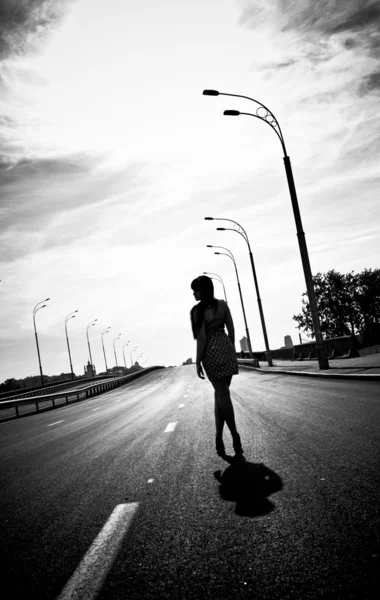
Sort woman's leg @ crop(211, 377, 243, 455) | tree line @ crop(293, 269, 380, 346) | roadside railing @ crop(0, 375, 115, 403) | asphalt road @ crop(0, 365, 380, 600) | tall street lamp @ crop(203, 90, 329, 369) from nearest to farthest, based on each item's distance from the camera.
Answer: asphalt road @ crop(0, 365, 380, 600) → woman's leg @ crop(211, 377, 243, 455) → tall street lamp @ crop(203, 90, 329, 369) → roadside railing @ crop(0, 375, 115, 403) → tree line @ crop(293, 269, 380, 346)

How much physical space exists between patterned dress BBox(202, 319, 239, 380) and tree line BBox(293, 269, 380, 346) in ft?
284

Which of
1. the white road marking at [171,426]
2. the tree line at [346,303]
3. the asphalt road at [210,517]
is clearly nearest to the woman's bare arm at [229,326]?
the asphalt road at [210,517]

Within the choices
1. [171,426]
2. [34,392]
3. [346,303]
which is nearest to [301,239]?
[171,426]

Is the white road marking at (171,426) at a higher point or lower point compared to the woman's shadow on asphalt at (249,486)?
lower

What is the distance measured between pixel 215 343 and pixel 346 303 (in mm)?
90729

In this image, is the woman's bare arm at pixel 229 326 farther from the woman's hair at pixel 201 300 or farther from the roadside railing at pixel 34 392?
the roadside railing at pixel 34 392

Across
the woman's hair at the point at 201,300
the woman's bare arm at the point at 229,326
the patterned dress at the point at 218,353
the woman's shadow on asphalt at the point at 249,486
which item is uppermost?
the woman's hair at the point at 201,300

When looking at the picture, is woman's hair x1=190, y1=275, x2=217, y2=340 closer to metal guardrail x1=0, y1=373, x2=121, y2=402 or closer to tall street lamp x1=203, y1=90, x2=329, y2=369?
tall street lamp x1=203, y1=90, x2=329, y2=369

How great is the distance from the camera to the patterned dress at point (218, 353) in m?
6.16

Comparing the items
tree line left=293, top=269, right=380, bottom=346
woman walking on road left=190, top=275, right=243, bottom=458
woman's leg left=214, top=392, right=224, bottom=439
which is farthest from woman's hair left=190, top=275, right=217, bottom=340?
tree line left=293, top=269, right=380, bottom=346

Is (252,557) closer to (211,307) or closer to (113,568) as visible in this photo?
(113,568)

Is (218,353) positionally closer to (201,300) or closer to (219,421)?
(201,300)

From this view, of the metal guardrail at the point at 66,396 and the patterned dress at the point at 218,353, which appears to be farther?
the metal guardrail at the point at 66,396

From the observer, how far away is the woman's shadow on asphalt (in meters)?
3.68
